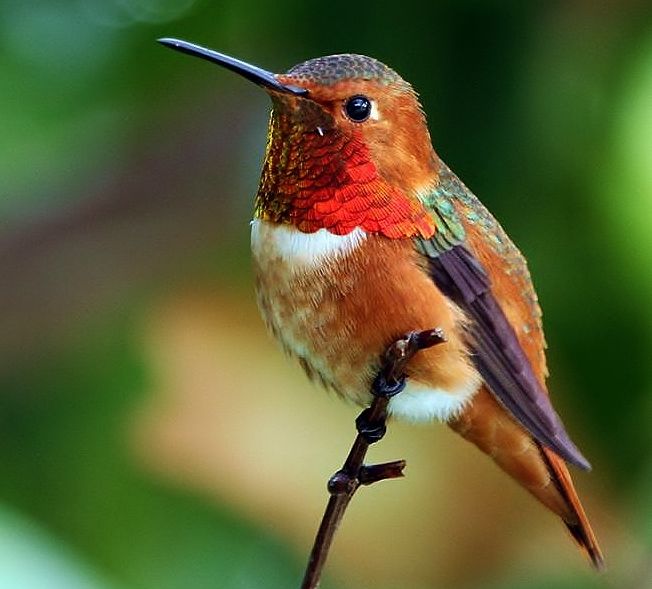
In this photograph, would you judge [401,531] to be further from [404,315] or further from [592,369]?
[404,315]

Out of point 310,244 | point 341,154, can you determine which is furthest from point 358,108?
point 310,244

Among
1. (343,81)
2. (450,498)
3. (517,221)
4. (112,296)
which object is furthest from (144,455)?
(343,81)

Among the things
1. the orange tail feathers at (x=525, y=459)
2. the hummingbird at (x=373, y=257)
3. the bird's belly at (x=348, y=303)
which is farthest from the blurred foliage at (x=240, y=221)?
the bird's belly at (x=348, y=303)

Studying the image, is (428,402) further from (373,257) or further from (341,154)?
(341,154)

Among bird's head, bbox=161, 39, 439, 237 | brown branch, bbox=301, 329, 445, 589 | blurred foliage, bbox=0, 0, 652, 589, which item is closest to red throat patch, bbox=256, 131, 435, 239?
bird's head, bbox=161, 39, 439, 237

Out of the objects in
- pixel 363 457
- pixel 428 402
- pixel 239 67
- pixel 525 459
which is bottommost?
pixel 525 459
